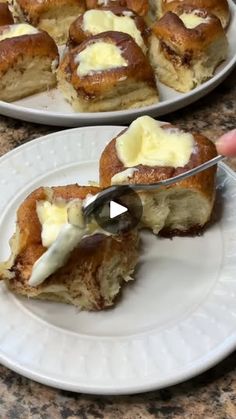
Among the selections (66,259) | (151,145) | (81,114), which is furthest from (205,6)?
(66,259)

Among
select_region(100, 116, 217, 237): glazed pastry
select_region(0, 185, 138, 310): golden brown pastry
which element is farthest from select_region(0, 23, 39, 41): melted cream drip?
select_region(0, 185, 138, 310): golden brown pastry

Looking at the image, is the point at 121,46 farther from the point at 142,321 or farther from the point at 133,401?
the point at 133,401

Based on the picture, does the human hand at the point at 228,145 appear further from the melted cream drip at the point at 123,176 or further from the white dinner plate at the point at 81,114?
the white dinner plate at the point at 81,114

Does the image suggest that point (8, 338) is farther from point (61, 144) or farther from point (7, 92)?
point (7, 92)

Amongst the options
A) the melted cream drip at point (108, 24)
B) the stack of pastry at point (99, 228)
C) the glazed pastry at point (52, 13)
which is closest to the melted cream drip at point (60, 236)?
the stack of pastry at point (99, 228)

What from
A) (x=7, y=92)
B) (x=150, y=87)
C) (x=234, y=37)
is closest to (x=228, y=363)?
(x=150, y=87)

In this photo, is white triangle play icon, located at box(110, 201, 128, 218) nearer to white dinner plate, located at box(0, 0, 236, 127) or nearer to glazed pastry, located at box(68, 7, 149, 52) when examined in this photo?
white dinner plate, located at box(0, 0, 236, 127)
